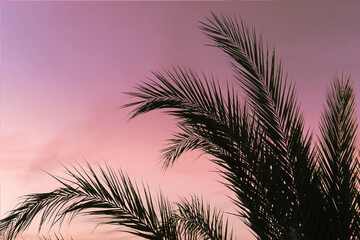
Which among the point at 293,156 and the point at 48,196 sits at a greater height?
the point at 293,156

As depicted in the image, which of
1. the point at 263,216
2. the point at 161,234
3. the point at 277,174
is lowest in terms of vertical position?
the point at 161,234

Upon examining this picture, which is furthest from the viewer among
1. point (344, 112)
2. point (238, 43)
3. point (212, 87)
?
point (344, 112)

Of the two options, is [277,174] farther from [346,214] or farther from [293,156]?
[346,214]

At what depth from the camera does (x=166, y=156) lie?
729 centimetres

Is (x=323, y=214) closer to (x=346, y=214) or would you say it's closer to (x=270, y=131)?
(x=346, y=214)

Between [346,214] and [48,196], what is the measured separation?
2605mm

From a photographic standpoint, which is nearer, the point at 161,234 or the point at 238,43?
the point at 161,234

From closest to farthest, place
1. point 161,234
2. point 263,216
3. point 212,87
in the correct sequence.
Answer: point 161,234
point 263,216
point 212,87

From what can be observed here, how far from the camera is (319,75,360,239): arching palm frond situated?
4.39 metres

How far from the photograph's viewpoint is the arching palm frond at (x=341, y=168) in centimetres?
439

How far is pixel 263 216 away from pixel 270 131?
2.66ft

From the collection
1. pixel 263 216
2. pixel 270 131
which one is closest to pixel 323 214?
pixel 263 216

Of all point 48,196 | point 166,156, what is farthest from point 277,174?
point 166,156

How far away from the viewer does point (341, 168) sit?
4.81m
